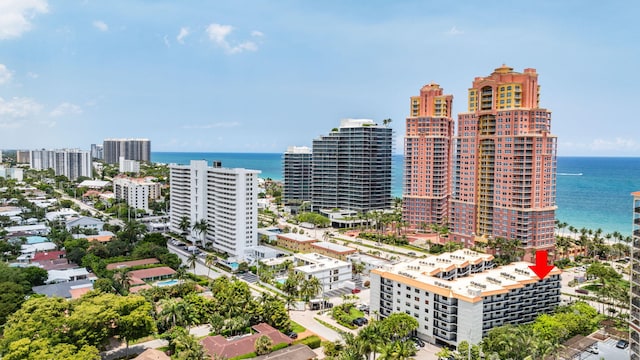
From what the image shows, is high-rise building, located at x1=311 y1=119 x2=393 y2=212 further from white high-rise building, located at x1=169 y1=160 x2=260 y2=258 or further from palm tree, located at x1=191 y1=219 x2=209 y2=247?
palm tree, located at x1=191 y1=219 x2=209 y2=247

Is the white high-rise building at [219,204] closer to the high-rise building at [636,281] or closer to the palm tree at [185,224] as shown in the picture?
the palm tree at [185,224]

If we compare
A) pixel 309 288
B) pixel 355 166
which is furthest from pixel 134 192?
pixel 309 288

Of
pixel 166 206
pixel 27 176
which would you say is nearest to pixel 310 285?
pixel 166 206

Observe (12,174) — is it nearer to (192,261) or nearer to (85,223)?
(85,223)

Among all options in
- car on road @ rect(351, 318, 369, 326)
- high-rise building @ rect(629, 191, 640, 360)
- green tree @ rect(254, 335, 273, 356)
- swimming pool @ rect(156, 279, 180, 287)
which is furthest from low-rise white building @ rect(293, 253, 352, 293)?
high-rise building @ rect(629, 191, 640, 360)

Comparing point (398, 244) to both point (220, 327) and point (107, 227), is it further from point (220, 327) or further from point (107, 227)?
point (107, 227)
